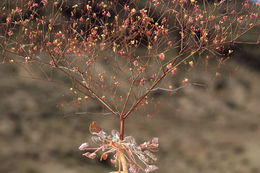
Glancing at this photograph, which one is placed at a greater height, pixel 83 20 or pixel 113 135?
pixel 83 20

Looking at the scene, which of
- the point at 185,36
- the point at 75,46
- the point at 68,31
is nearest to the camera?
the point at 185,36

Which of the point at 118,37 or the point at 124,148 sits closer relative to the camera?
the point at 124,148

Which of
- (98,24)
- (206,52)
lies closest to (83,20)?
(98,24)

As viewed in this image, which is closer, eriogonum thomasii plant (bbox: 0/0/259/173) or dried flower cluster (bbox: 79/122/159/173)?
dried flower cluster (bbox: 79/122/159/173)

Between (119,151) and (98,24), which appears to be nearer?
(119,151)

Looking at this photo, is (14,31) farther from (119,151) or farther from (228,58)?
(228,58)

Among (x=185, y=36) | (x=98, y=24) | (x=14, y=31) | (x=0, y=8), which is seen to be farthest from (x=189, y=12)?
(x=0, y=8)

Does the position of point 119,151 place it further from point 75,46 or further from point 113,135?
point 75,46

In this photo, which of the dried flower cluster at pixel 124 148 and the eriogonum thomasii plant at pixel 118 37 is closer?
the dried flower cluster at pixel 124 148

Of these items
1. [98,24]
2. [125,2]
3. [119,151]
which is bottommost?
[119,151]

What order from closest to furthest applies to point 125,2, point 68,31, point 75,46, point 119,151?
point 119,151 → point 75,46 → point 68,31 → point 125,2
